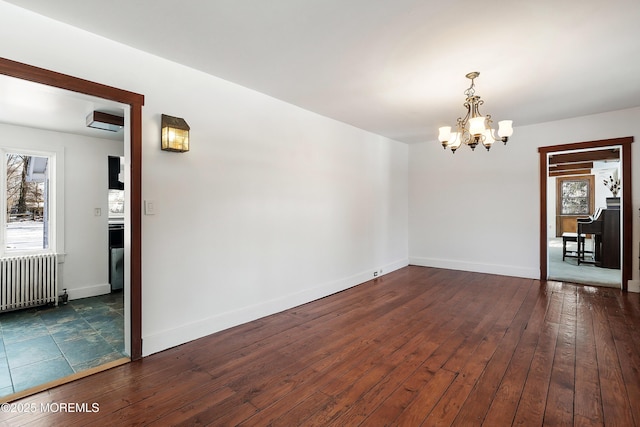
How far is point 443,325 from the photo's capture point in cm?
324

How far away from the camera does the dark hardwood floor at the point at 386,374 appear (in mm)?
1837

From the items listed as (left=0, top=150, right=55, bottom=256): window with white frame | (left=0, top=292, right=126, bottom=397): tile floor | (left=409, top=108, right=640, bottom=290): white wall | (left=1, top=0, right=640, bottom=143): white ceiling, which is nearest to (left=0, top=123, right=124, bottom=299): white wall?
(left=0, top=150, right=55, bottom=256): window with white frame

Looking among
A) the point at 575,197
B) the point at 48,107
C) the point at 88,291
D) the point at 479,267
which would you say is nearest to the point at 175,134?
the point at 48,107

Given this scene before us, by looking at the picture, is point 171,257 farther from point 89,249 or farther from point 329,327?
point 89,249

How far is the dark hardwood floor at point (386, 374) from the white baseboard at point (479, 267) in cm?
149

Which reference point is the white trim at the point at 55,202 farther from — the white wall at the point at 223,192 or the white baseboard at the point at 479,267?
the white baseboard at the point at 479,267

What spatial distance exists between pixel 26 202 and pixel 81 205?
585mm

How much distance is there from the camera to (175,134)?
8.77ft

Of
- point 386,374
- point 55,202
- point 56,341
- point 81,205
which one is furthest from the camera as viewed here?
point 81,205

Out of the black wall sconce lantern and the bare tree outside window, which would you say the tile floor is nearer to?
the black wall sconce lantern

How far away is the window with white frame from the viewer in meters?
3.94

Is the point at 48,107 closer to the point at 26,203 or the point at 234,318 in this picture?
the point at 26,203

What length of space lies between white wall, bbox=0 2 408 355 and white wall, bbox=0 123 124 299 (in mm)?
2704

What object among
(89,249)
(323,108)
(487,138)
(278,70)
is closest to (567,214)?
(487,138)
